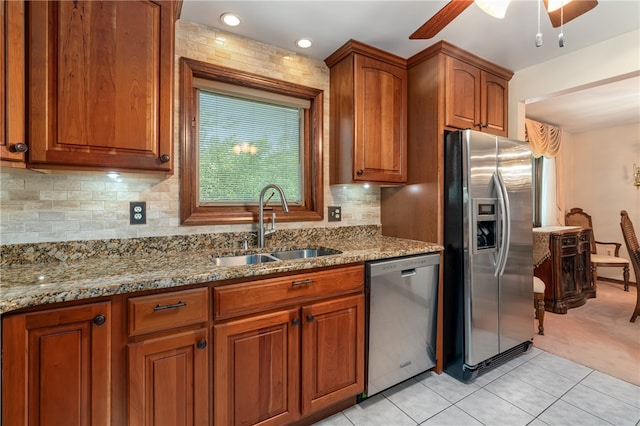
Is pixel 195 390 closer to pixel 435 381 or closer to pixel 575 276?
pixel 435 381

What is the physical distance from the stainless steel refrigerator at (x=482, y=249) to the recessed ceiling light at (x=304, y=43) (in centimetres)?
120

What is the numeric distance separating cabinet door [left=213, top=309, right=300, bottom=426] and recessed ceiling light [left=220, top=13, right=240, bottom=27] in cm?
175

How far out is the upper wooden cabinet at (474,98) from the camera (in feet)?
7.10

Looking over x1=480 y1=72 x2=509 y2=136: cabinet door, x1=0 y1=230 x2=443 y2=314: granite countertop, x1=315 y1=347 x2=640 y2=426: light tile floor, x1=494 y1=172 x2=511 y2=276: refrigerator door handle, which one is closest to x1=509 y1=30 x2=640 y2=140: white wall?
x1=480 y1=72 x2=509 y2=136: cabinet door

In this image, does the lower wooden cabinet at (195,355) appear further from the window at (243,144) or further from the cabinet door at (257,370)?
the window at (243,144)

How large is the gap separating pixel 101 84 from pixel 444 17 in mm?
1564

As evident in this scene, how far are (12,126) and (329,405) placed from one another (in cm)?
196

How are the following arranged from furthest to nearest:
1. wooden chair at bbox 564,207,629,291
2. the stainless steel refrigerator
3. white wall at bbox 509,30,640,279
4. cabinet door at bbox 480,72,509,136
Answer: wooden chair at bbox 564,207,629,291
cabinet door at bbox 480,72,509,136
white wall at bbox 509,30,640,279
the stainless steel refrigerator

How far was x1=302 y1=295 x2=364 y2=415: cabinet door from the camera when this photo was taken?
1558 mm

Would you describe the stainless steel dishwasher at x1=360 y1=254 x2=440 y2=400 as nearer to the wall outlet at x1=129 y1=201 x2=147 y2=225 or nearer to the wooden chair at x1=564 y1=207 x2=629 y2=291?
the wall outlet at x1=129 y1=201 x2=147 y2=225

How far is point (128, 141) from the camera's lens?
134 centimetres

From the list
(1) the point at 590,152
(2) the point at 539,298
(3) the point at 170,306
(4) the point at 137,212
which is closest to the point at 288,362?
(3) the point at 170,306

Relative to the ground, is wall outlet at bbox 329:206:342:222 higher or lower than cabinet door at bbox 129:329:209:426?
higher

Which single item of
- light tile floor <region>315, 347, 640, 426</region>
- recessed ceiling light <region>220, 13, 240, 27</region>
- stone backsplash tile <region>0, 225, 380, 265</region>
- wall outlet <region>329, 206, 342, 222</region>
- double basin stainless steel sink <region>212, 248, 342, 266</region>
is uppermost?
recessed ceiling light <region>220, 13, 240, 27</region>
